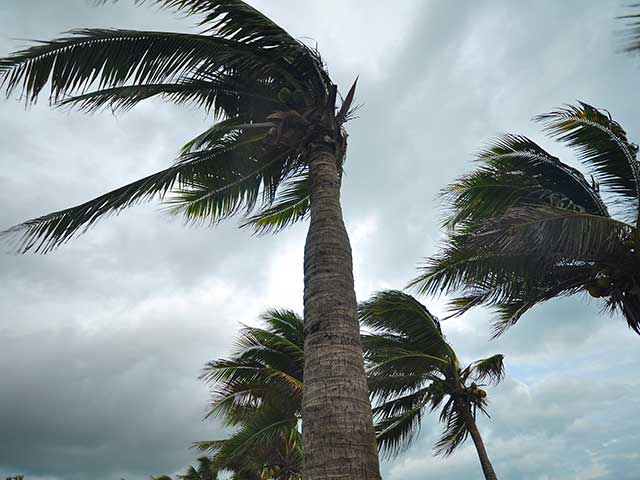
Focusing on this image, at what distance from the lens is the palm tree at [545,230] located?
319 inches

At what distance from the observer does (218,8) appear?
243 inches

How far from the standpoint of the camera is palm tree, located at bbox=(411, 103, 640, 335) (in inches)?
319

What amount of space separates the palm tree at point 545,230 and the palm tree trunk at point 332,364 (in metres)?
3.96

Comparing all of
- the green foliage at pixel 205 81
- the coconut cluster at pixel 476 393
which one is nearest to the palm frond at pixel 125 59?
the green foliage at pixel 205 81

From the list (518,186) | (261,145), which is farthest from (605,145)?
(261,145)

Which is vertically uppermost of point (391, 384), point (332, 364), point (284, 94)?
point (284, 94)

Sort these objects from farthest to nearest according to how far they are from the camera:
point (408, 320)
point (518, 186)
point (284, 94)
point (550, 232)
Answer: point (408, 320)
point (518, 186)
point (550, 232)
point (284, 94)

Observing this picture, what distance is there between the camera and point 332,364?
158 inches

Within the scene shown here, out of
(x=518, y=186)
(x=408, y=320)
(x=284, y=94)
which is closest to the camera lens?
(x=284, y=94)

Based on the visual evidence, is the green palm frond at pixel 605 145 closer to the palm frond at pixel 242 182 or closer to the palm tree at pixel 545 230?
the palm tree at pixel 545 230

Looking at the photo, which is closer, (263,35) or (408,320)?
(263,35)

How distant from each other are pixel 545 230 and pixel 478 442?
7.87m

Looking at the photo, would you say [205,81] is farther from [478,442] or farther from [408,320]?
[478,442]

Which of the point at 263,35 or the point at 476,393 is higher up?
the point at 263,35
